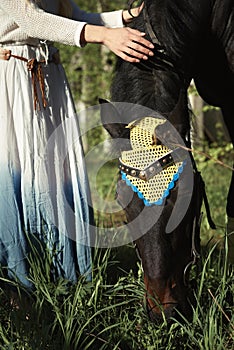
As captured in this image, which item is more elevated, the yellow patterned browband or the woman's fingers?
the woman's fingers

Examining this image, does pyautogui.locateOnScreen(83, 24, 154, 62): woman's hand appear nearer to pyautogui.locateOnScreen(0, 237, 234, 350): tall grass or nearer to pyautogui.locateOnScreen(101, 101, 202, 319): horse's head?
pyautogui.locateOnScreen(101, 101, 202, 319): horse's head

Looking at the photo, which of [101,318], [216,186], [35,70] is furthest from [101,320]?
[216,186]

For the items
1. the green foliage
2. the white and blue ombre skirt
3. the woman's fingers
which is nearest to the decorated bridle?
the woman's fingers

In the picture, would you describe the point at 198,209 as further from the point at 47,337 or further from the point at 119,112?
the point at 47,337

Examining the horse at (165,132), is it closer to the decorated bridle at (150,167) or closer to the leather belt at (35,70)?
the decorated bridle at (150,167)

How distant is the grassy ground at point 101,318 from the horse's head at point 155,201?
12cm

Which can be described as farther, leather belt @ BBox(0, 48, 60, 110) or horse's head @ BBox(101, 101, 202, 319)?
leather belt @ BBox(0, 48, 60, 110)

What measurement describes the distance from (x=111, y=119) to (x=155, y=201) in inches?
13.0

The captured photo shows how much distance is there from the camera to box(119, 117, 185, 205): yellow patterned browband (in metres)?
2.57

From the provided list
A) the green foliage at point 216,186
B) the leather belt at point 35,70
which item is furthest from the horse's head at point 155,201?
the green foliage at point 216,186

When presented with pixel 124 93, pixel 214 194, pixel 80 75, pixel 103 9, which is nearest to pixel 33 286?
pixel 124 93

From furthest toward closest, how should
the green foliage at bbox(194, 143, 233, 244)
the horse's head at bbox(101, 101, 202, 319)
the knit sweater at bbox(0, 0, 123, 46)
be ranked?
the green foliage at bbox(194, 143, 233, 244) → the knit sweater at bbox(0, 0, 123, 46) → the horse's head at bbox(101, 101, 202, 319)

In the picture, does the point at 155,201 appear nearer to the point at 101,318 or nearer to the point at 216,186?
the point at 101,318

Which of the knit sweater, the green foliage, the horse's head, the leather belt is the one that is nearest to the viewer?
the horse's head
